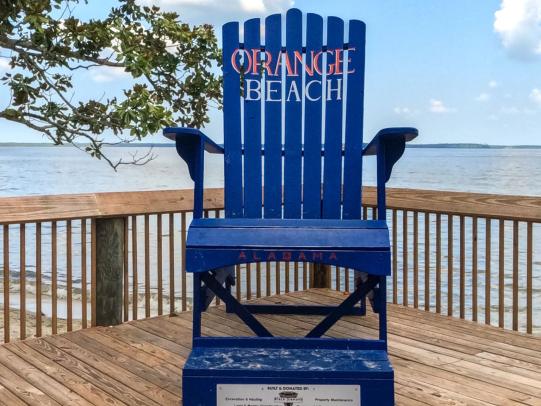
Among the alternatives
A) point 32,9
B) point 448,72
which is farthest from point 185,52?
point 448,72

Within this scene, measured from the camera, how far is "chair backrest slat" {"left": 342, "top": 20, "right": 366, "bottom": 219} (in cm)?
240

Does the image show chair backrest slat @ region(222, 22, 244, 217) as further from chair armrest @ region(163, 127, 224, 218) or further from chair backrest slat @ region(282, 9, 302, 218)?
chair armrest @ region(163, 127, 224, 218)

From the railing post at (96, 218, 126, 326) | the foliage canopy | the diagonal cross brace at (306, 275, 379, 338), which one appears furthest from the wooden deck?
the foliage canopy

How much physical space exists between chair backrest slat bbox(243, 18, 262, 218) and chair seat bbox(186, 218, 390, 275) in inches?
27.7

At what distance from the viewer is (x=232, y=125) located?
247 centimetres

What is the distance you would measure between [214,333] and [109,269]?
0.60 metres

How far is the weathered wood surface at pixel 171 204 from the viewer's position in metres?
2.47

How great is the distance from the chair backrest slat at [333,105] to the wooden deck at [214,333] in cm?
75

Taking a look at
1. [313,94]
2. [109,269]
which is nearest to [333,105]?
[313,94]

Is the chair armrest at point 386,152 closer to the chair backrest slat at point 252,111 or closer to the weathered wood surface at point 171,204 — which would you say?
the chair backrest slat at point 252,111

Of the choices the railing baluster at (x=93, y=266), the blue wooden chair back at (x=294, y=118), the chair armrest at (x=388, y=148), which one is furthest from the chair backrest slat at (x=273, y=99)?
the railing baluster at (x=93, y=266)

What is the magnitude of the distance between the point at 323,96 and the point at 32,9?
1.80m

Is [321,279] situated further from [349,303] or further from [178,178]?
[178,178]

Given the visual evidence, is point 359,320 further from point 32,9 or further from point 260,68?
point 32,9
